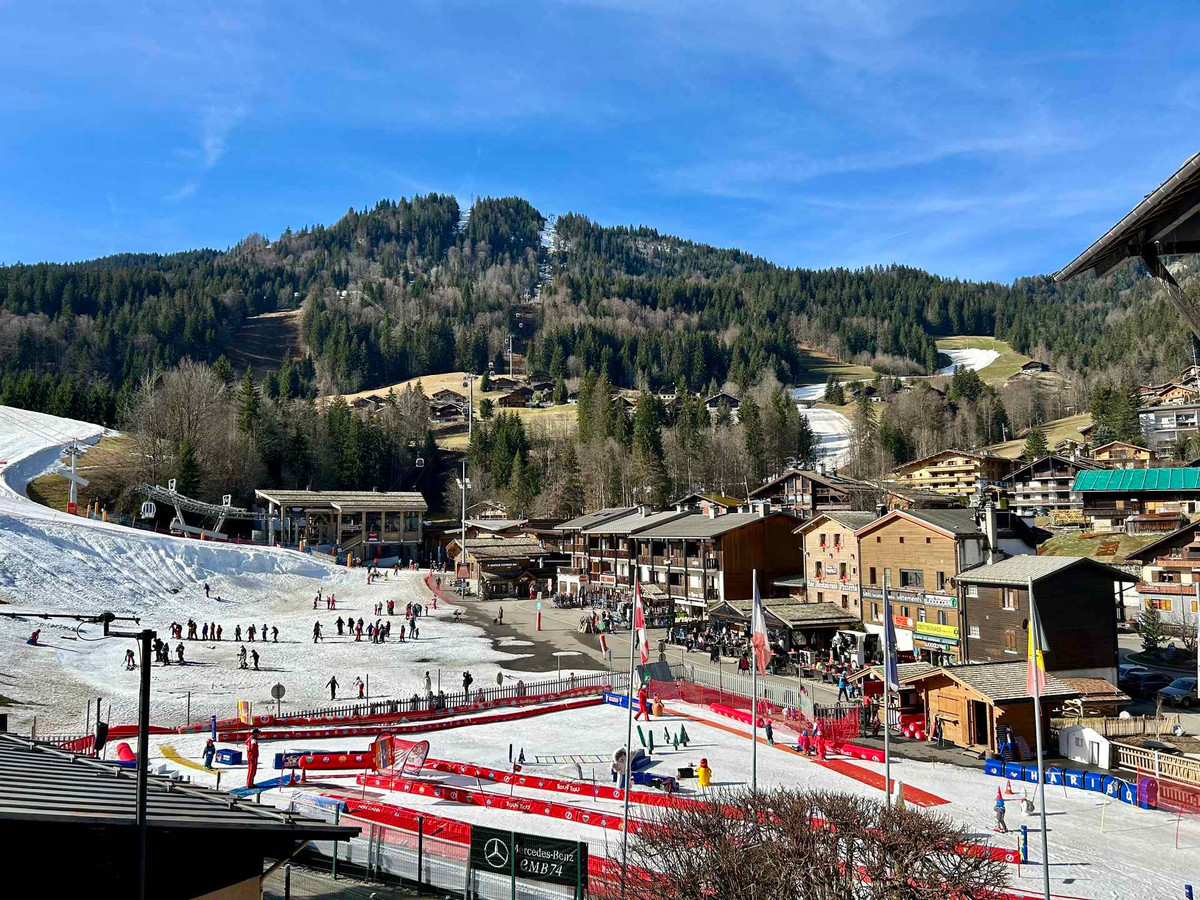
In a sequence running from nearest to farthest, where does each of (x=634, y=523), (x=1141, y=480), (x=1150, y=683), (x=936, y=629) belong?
(x=1150, y=683)
(x=936, y=629)
(x=634, y=523)
(x=1141, y=480)

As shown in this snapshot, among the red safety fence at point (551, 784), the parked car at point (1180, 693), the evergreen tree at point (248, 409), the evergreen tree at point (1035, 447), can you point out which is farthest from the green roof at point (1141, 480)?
the evergreen tree at point (248, 409)

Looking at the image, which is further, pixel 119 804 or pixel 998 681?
pixel 998 681

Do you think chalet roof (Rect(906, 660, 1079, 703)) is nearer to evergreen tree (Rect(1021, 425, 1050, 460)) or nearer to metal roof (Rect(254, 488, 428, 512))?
metal roof (Rect(254, 488, 428, 512))

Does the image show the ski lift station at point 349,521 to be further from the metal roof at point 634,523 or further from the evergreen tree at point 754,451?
the evergreen tree at point 754,451

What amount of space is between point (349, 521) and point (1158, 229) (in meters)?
86.6

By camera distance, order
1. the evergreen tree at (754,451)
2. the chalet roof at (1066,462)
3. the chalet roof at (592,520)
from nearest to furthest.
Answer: the chalet roof at (592,520), the chalet roof at (1066,462), the evergreen tree at (754,451)

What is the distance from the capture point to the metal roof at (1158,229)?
8594mm

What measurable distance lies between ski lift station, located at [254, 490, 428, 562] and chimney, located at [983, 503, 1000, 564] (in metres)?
59.8

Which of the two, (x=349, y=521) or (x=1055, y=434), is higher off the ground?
(x=1055, y=434)

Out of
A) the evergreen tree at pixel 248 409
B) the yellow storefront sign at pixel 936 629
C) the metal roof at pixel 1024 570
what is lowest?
the yellow storefront sign at pixel 936 629

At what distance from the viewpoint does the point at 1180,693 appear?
3569 cm

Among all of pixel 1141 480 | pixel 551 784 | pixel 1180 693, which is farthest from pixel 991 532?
pixel 1141 480

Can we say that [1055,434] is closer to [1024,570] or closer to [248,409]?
[1024,570]

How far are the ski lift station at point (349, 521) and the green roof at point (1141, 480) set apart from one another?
6584 cm
